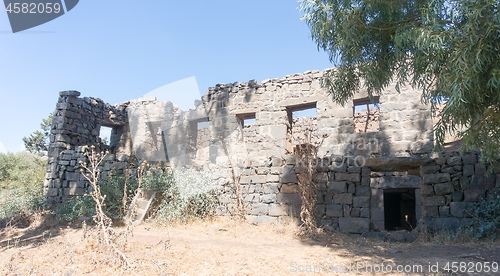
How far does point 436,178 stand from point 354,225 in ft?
6.83

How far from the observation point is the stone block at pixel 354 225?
24.2 ft

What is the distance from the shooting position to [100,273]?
15.1ft

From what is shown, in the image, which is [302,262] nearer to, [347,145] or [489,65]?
[489,65]

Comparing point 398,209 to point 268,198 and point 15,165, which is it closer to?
point 268,198

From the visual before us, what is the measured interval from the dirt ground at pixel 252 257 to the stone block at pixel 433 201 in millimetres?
1089

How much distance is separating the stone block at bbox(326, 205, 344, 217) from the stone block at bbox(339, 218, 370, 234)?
5.5 inches

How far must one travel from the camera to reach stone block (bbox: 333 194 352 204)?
25.0 feet

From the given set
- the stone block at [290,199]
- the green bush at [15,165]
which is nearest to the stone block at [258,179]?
the stone block at [290,199]

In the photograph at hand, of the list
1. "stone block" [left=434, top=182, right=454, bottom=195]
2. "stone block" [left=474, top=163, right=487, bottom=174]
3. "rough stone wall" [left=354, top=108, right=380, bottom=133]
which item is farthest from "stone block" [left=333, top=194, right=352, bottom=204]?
"rough stone wall" [left=354, top=108, right=380, bottom=133]

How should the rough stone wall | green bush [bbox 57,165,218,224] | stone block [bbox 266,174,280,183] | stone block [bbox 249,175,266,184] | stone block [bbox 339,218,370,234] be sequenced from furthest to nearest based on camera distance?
the rough stone wall
green bush [bbox 57,165,218,224]
stone block [bbox 249,175,266,184]
stone block [bbox 266,174,280,183]
stone block [bbox 339,218,370,234]

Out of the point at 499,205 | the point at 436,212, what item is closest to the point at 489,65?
the point at 499,205

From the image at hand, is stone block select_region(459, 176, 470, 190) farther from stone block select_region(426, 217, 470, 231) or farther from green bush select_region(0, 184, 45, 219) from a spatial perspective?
green bush select_region(0, 184, 45, 219)

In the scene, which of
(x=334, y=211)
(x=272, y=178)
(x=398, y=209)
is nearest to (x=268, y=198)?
(x=272, y=178)

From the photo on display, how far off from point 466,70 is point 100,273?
6.11 meters
